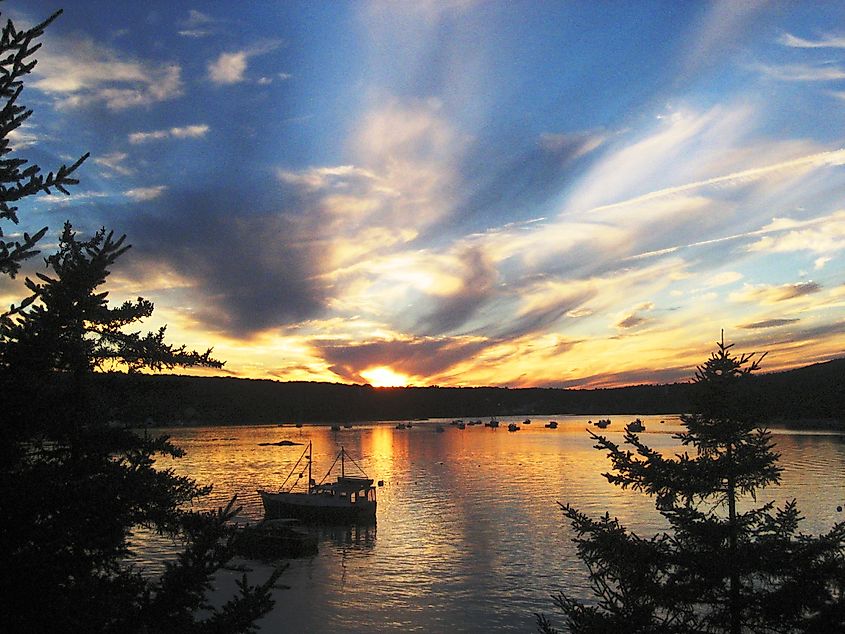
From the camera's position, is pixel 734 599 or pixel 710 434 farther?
pixel 710 434

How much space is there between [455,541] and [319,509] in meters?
17.7

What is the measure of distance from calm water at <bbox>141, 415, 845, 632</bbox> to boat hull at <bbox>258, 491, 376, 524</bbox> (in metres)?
1.74

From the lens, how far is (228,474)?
102750 mm

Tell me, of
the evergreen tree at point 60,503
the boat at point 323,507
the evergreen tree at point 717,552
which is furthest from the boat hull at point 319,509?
the evergreen tree at point 60,503

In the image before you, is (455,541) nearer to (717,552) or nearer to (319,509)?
(319,509)

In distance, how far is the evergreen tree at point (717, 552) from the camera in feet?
40.9

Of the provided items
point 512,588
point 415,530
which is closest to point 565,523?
point 415,530

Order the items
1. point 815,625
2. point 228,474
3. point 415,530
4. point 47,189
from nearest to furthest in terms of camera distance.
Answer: point 47,189, point 815,625, point 415,530, point 228,474

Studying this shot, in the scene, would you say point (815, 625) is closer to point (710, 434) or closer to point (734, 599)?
point (734, 599)

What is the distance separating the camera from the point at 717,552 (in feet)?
42.1

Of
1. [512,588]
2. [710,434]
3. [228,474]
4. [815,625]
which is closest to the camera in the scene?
[815,625]

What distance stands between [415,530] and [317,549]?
36.7 ft

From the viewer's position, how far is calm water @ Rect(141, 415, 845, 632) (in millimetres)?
37031

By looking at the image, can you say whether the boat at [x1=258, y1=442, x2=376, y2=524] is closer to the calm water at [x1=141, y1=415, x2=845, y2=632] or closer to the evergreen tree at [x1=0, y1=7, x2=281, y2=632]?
the calm water at [x1=141, y1=415, x2=845, y2=632]
